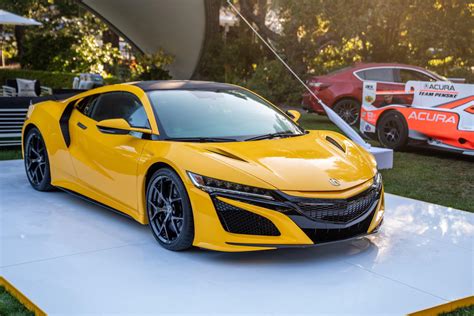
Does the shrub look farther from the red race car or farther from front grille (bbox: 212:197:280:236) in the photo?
front grille (bbox: 212:197:280:236)

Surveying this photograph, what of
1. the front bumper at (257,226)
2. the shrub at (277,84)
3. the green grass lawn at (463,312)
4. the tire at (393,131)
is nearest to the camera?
the green grass lawn at (463,312)

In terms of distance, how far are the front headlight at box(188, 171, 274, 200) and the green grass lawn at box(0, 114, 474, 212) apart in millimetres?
3268

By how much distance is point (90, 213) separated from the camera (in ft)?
22.1

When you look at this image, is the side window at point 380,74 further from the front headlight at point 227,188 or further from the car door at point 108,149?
the front headlight at point 227,188

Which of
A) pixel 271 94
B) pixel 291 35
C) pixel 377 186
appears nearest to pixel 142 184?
pixel 377 186

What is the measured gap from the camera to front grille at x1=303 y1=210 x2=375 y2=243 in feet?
16.3

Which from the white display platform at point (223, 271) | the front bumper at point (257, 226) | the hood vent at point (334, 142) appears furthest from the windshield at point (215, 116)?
the white display platform at point (223, 271)

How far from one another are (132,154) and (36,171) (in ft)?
7.64

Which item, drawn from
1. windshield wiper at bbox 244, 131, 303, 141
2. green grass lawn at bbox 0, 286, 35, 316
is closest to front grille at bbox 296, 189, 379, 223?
windshield wiper at bbox 244, 131, 303, 141

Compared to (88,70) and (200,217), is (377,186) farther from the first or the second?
(88,70)

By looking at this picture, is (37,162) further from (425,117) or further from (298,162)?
(425,117)

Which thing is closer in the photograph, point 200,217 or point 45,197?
point 200,217

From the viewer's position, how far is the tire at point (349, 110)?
15145 mm

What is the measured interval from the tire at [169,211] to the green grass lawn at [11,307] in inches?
54.3
